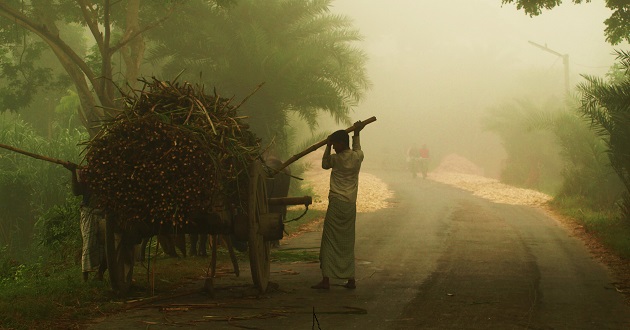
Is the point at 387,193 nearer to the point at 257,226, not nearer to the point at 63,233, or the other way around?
the point at 63,233

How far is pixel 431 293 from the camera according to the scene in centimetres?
852

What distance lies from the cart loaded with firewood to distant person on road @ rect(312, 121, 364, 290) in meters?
1.04

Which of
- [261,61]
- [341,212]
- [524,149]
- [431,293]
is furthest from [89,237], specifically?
[524,149]

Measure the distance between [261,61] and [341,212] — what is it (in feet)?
39.5

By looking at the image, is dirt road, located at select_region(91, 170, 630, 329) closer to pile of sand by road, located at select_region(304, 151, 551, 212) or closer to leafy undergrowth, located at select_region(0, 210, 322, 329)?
leafy undergrowth, located at select_region(0, 210, 322, 329)

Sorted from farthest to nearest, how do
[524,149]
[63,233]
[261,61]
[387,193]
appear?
[524,149], [387,193], [261,61], [63,233]

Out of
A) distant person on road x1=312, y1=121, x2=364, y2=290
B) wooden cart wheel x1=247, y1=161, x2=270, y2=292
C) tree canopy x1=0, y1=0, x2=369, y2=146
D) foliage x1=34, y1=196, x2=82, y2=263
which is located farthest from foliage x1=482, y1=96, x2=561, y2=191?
wooden cart wheel x1=247, y1=161, x2=270, y2=292

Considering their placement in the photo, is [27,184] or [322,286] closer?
[322,286]

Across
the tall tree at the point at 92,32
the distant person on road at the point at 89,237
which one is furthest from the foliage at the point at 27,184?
the distant person on road at the point at 89,237

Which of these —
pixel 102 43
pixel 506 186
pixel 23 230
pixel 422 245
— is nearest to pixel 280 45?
pixel 102 43

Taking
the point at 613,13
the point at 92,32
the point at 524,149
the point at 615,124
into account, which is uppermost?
A: the point at 92,32

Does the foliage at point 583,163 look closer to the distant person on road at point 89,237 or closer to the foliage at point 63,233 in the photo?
the foliage at point 63,233

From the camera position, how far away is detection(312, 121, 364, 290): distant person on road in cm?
894

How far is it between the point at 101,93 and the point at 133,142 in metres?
8.29
